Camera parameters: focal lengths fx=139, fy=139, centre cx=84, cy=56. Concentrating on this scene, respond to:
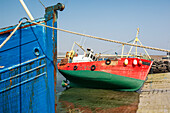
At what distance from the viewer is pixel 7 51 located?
4926 millimetres

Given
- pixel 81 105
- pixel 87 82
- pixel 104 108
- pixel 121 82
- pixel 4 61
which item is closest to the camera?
pixel 4 61

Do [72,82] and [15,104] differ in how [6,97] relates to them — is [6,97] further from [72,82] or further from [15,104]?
[72,82]

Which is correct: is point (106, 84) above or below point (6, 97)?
below

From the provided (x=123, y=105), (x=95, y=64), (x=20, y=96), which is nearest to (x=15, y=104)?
(x=20, y=96)

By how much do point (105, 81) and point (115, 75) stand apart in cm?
113

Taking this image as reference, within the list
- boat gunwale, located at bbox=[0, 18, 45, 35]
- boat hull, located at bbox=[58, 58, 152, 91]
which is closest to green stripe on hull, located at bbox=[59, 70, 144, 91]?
boat hull, located at bbox=[58, 58, 152, 91]

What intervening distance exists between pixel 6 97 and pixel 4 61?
1.29m

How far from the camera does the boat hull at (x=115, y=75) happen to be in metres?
11.6

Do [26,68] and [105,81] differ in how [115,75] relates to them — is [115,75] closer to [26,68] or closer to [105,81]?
[105,81]

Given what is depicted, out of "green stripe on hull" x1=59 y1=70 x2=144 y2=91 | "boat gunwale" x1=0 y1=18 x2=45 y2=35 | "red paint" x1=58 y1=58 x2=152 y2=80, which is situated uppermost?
"boat gunwale" x1=0 y1=18 x2=45 y2=35

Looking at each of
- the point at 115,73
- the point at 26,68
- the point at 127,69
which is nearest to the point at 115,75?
the point at 115,73

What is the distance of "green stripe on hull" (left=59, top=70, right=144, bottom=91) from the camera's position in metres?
11.8

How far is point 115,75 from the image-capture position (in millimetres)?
11805

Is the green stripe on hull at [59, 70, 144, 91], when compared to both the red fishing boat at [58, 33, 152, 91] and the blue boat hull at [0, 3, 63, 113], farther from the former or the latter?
the blue boat hull at [0, 3, 63, 113]
